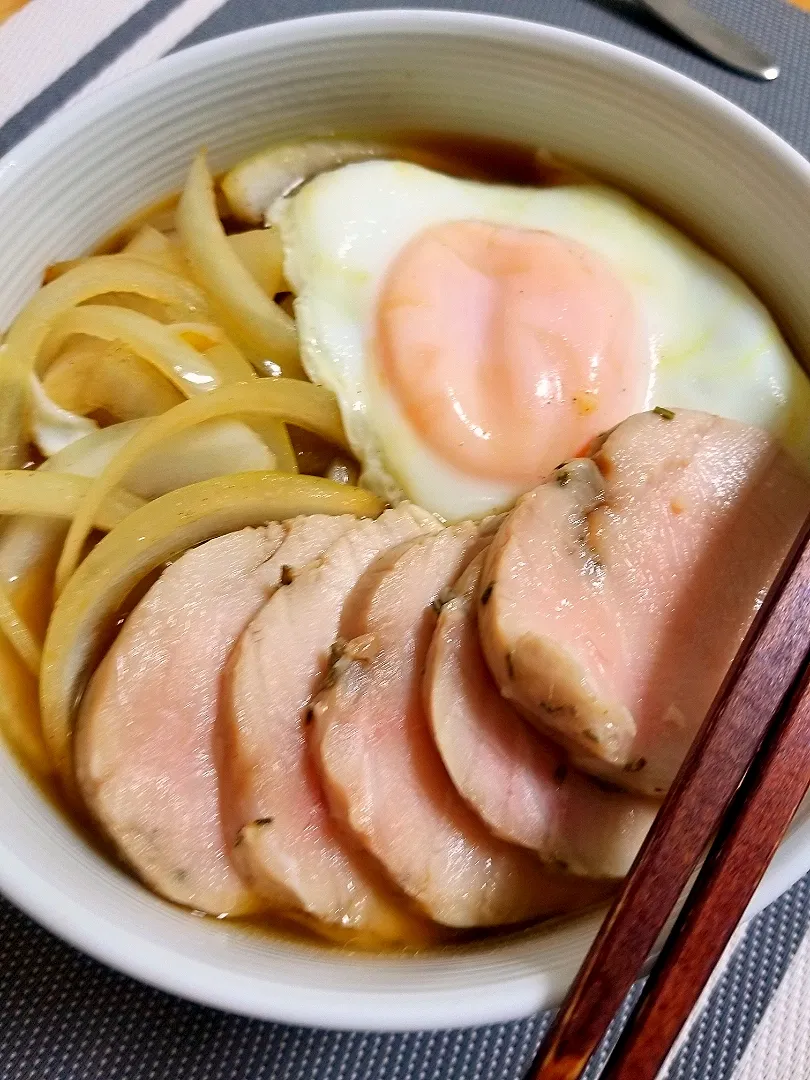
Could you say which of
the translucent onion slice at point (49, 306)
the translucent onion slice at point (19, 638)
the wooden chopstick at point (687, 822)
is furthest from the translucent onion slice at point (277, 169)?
the wooden chopstick at point (687, 822)

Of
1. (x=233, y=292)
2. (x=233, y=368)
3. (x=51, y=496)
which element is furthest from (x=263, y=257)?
(x=51, y=496)

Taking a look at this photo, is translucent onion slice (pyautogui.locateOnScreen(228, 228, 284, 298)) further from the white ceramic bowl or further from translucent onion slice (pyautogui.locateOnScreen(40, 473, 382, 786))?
translucent onion slice (pyautogui.locateOnScreen(40, 473, 382, 786))

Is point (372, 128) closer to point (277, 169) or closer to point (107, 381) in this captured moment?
point (277, 169)

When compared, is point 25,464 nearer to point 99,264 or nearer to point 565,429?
point 99,264

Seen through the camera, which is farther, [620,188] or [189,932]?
[620,188]

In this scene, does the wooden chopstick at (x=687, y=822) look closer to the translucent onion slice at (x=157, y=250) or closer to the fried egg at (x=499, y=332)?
the fried egg at (x=499, y=332)

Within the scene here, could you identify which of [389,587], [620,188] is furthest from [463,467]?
[620,188]
